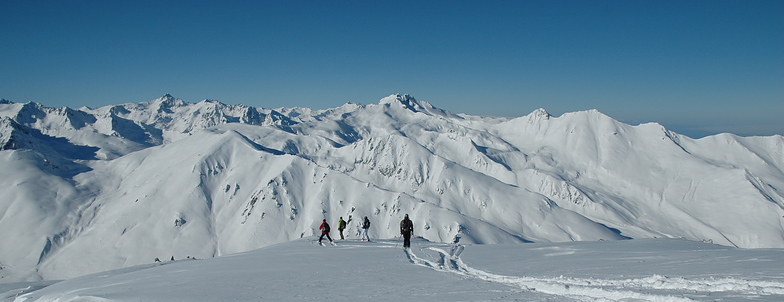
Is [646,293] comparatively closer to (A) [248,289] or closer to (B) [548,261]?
(B) [548,261]

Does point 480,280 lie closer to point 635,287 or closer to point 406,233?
point 635,287

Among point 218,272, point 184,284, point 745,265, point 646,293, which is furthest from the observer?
point 218,272

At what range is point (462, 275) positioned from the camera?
19656 mm

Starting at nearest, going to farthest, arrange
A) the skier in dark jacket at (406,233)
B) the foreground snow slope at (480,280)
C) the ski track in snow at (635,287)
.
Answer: the ski track in snow at (635,287) < the foreground snow slope at (480,280) < the skier in dark jacket at (406,233)

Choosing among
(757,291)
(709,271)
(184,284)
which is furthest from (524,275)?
(184,284)

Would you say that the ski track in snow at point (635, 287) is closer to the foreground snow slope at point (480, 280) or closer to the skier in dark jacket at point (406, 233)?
the foreground snow slope at point (480, 280)

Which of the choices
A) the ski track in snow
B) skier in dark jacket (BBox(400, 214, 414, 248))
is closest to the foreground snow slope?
the ski track in snow

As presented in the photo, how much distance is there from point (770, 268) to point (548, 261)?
9407 millimetres

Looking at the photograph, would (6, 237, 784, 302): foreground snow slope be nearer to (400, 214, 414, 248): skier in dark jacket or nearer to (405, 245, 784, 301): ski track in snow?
(405, 245, 784, 301): ski track in snow

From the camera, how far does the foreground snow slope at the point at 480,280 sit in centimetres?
1327

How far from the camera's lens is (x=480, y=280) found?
58.8 feet

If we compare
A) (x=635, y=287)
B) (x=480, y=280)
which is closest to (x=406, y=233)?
(x=480, y=280)

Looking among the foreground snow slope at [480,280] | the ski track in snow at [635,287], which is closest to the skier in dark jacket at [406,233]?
the foreground snow slope at [480,280]

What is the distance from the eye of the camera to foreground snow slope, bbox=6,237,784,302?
1327 centimetres
